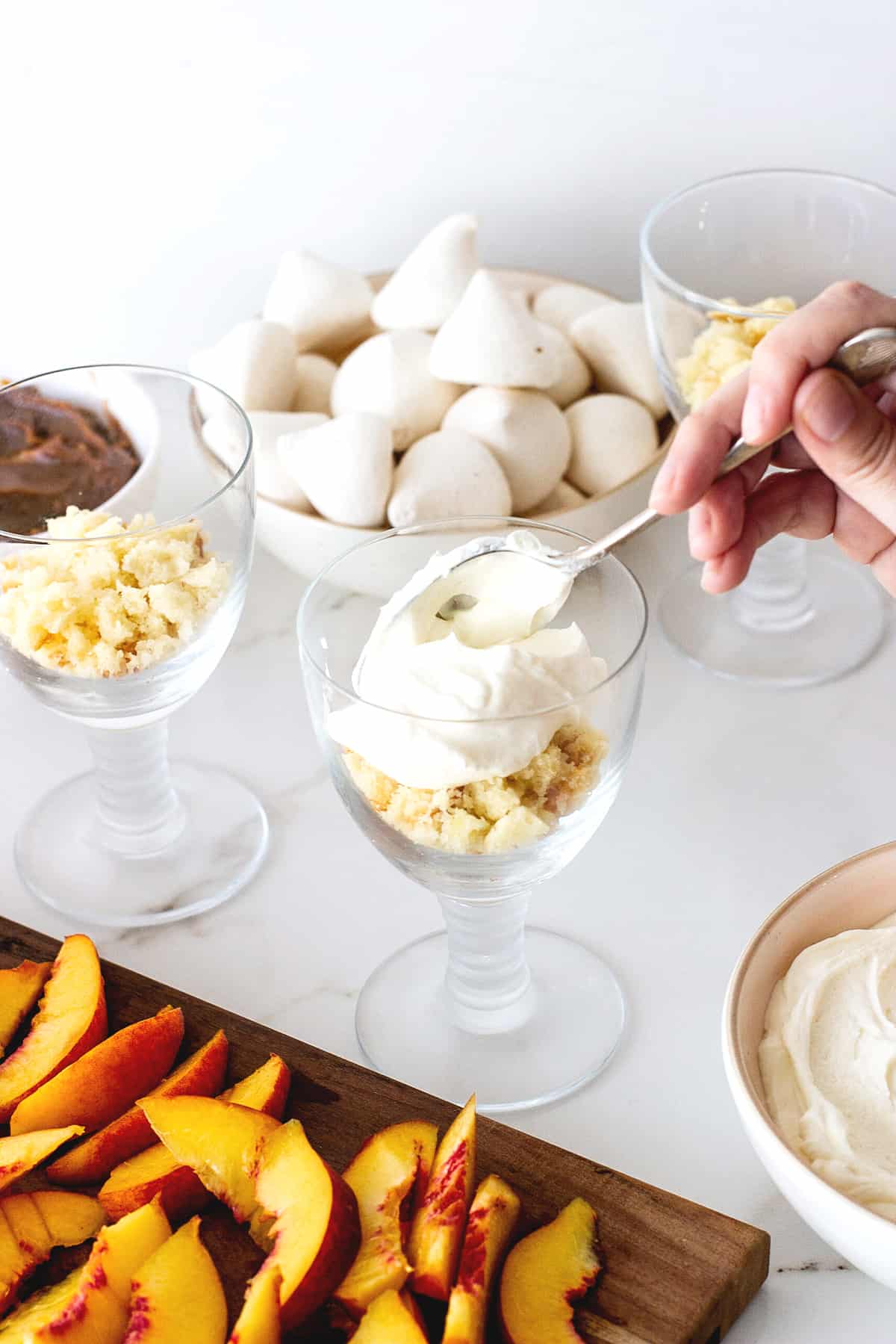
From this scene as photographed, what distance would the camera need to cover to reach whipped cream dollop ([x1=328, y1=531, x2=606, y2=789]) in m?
0.68

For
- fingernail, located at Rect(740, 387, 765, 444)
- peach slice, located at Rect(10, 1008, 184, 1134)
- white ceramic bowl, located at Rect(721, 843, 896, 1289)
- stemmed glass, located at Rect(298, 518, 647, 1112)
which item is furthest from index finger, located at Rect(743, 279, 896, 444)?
peach slice, located at Rect(10, 1008, 184, 1134)

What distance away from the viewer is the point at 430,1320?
647mm

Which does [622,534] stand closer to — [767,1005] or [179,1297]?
[767,1005]

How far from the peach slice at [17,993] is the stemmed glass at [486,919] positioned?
0.58 feet

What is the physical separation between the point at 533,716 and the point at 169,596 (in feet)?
0.90

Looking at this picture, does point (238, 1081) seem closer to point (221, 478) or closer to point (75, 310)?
point (221, 478)

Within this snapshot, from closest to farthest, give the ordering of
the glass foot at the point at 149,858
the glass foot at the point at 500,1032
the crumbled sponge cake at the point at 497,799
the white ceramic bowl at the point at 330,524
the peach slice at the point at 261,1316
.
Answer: the peach slice at the point at 261,1316, the crumbled sponge cake at the point at 497,799, the glass foot at the point at 500,1032, the glass foot at the point at 149,858, the white ceramic bowl at the point at 330,524

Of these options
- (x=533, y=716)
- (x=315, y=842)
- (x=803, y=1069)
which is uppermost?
(x=533, y=716)

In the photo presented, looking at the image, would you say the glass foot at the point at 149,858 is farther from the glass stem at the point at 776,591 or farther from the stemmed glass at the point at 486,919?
the glass stem at the point at 776,591

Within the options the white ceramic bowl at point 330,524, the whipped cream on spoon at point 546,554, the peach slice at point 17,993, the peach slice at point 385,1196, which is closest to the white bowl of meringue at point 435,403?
the white ceramic bowl at point 330,524

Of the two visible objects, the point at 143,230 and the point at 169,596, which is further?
the point at 143,230

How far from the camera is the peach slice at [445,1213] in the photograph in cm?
64

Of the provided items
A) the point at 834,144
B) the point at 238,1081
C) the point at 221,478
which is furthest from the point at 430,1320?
the point at 834,144

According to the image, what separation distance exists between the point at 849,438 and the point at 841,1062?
300 millimetres
